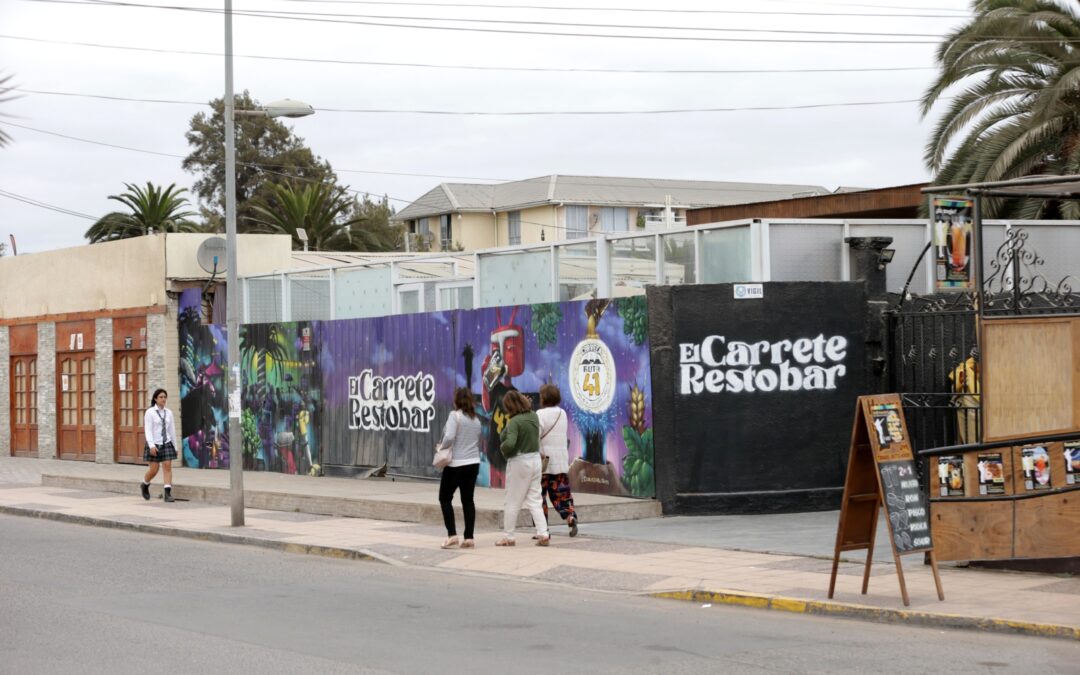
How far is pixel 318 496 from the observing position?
20.0m

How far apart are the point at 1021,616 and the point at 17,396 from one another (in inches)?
1147

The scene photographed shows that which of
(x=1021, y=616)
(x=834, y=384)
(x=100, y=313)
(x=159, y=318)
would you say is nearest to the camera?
(x=1021, y=616)

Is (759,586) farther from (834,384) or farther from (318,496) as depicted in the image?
(318,496)

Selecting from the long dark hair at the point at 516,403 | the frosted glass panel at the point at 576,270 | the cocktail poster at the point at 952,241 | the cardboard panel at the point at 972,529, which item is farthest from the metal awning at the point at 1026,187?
the frosted glass panel at the point at 576,270

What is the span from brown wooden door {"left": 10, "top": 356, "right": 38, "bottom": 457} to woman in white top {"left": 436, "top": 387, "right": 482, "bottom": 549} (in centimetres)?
2062

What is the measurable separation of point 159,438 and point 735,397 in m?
9.77

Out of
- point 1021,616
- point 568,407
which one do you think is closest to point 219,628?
point 1021,616

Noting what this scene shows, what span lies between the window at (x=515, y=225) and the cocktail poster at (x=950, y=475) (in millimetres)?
63267

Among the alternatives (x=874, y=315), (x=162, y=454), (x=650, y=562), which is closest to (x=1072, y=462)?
(x=650, y=562)

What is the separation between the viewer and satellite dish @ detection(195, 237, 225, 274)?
2689 centimetres

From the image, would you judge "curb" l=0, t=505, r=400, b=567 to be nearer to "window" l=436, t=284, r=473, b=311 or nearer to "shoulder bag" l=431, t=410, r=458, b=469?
"shoulder bag" l=431, t=410, r=458, b=469

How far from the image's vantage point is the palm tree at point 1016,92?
73.2 feet

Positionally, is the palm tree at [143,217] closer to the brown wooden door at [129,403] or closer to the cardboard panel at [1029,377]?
the brown wooden door at [129,403]

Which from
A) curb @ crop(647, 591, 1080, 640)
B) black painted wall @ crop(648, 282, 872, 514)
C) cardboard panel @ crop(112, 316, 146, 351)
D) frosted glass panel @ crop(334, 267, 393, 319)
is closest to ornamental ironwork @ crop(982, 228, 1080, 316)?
black painted wall @ crop(648, 282, 872, 514)
